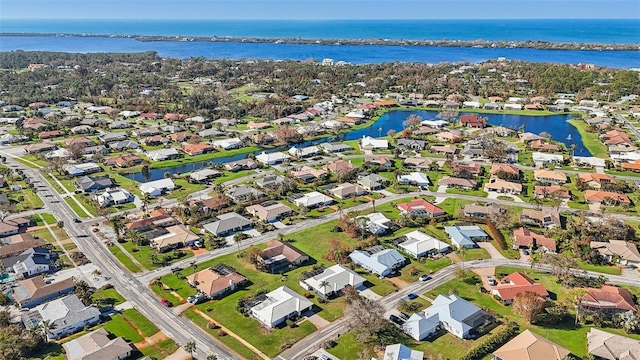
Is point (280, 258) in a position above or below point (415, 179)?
below

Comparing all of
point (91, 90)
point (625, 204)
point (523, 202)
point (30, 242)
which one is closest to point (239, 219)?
point (30, 242)

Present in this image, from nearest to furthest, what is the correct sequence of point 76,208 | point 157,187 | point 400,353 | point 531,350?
point 531,350 < point 400,353 < point 76,208 < point 157,187

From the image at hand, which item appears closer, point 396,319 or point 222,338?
point 222,338

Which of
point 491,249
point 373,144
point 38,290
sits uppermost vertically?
point 373,144

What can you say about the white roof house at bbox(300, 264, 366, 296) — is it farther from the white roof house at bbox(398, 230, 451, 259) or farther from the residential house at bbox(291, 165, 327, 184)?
the residential house at bbox(291, 165, 327, 184)

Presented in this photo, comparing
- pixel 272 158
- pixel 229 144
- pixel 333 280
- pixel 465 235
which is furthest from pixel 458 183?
pixel 229 144

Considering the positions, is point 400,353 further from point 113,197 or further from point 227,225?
point 113,197

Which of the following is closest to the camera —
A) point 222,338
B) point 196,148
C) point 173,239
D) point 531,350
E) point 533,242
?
point 531,350

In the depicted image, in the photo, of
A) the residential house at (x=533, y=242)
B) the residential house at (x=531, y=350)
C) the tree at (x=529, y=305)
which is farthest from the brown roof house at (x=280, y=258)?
the residential house at (x=533, y=242)

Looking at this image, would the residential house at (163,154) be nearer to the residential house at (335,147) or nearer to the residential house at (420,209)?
the residential house at (335,147)
